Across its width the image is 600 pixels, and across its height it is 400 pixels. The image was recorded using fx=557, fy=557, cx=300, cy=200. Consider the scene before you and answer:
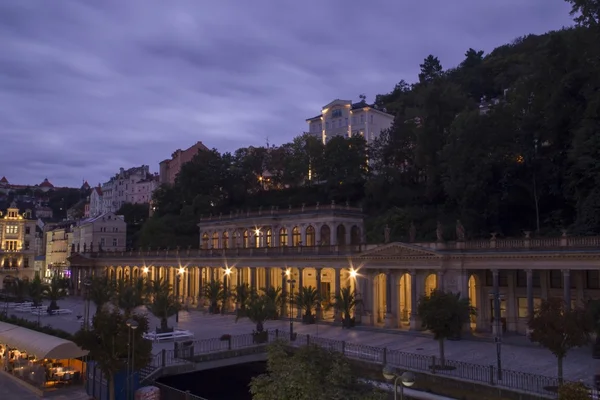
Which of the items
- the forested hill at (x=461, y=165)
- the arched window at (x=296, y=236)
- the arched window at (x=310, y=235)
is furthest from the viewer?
the arched window at (x=296, y=236)

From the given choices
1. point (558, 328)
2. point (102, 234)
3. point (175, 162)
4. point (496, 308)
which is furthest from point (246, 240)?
point (175, 162)

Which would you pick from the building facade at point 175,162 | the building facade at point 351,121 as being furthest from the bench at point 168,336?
the building facade at point 175,162

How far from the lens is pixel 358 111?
351 ft

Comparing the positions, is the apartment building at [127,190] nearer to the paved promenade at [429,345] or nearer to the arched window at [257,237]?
the arched window at [257,237]

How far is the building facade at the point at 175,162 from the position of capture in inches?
5393

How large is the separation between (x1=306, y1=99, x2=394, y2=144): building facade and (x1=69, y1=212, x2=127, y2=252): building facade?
145ft

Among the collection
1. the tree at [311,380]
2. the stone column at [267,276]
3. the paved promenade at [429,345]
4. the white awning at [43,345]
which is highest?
the stone column at [267,276]

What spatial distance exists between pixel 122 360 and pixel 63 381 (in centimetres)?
614

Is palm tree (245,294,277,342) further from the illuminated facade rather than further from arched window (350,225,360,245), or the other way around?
arched window (350,225,360,245)

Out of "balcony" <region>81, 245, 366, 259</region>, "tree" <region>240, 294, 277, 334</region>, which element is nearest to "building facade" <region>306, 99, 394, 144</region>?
"balcony" <region>81, 245, 366, 259</region>

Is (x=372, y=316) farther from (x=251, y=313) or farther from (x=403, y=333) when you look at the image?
(x=251, y=313)

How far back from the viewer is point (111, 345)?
85.3 feet

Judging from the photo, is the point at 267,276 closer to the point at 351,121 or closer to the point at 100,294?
the point at 100,294

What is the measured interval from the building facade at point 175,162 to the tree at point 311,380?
119 metres
